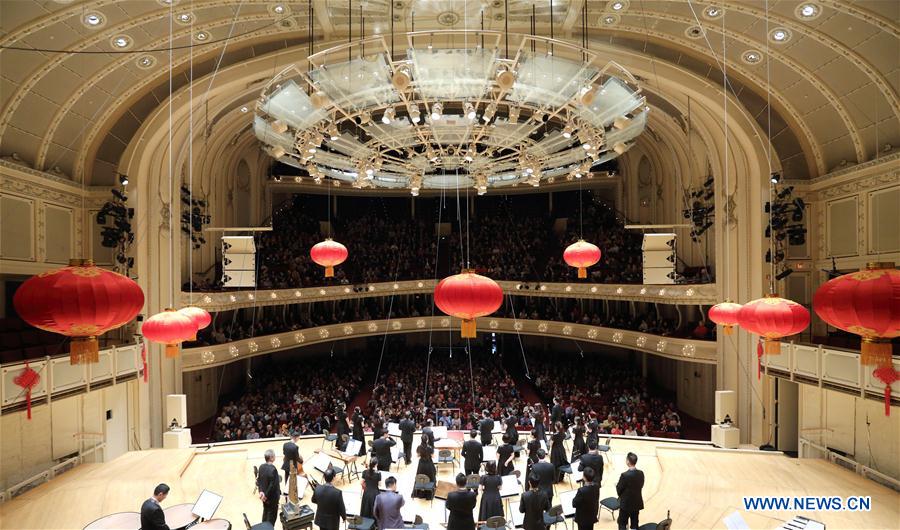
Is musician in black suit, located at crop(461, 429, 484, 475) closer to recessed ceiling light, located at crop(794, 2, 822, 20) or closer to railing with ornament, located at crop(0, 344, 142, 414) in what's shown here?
railing with ornament, located at crop(0, 344, 142, 414)

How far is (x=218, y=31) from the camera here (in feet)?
34.0

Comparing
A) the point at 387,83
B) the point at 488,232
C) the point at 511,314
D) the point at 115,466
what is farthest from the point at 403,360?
the point at 387,83

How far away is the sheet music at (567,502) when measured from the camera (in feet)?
24.1

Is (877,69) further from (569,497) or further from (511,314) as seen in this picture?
(511,314)

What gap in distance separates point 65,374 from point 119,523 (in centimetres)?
581

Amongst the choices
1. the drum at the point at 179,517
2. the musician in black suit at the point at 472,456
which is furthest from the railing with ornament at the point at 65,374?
the musician in black suit at the point at 472,456

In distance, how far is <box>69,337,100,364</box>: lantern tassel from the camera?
5211mm

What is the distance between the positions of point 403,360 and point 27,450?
14698 mm

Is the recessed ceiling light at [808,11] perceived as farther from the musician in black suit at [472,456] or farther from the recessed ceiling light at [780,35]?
the musician in black suit at [472,456]

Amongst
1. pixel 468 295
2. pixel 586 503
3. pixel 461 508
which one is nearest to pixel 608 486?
pixel 586 503

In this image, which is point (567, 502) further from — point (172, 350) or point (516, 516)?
point (172, 350)

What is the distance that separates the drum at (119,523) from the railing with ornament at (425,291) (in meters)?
8.60

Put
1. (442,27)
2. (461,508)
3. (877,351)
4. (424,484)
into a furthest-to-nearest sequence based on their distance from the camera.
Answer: (442,27) → (424,484) → (461,508) → (877,351)

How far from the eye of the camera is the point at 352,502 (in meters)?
7.84
